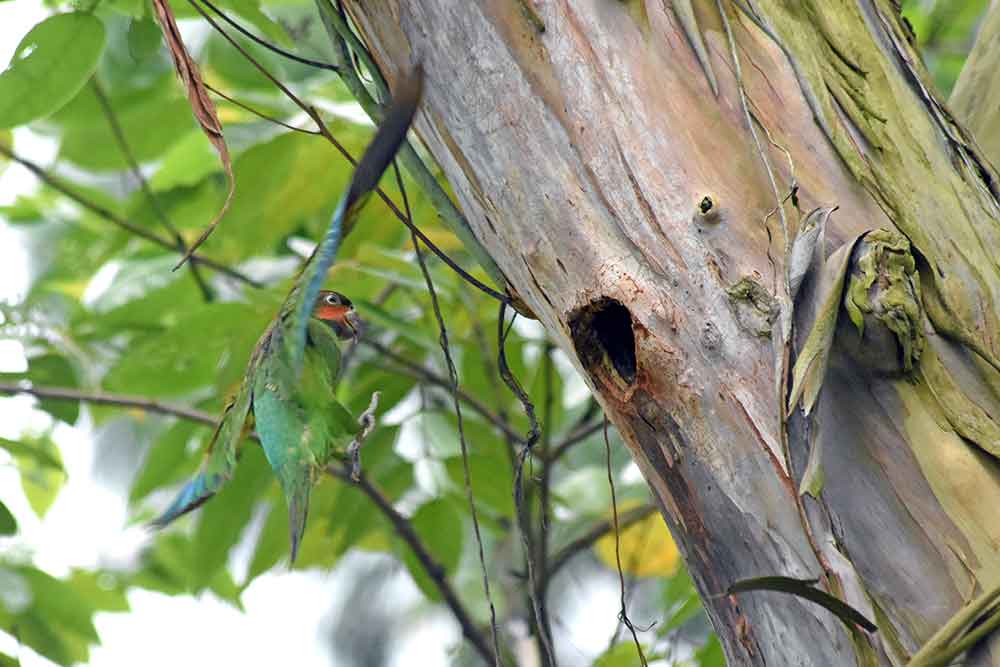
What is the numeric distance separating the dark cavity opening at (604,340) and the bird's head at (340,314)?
480 mm

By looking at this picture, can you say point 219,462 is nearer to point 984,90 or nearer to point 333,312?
point 333,312

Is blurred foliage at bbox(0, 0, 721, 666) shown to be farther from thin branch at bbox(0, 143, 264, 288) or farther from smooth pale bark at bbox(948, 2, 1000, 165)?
smooth pale bark at bbox(948, 2, 1000, 165)

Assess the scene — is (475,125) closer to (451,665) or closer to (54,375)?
(54,375)

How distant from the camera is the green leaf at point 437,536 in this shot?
6.43ft

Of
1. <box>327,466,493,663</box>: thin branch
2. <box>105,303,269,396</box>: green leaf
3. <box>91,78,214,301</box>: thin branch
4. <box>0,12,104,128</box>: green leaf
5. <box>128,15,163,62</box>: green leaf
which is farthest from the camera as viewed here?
<box>91,78,214,301</box>: thin branch

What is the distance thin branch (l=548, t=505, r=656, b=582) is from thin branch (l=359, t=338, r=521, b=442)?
214 millimetres

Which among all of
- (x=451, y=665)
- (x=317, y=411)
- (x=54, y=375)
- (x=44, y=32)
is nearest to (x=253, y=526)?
Result: (x=451, y=665)

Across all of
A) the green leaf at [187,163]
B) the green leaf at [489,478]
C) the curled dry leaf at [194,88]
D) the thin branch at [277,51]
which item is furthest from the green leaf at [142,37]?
the green leaf at [489,478]

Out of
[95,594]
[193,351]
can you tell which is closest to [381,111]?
[193,351]

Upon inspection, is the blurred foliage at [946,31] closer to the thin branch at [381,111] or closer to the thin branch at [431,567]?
the thin branch at [381,111]

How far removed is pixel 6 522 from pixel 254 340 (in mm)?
423

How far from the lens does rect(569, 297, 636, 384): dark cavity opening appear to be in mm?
917

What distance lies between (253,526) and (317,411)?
4338 mm

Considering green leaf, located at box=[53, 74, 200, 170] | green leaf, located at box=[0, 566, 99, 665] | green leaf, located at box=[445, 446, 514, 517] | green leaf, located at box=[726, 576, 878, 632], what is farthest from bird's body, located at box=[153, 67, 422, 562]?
green leaf, located at box=[53, 74, 200, 170]
